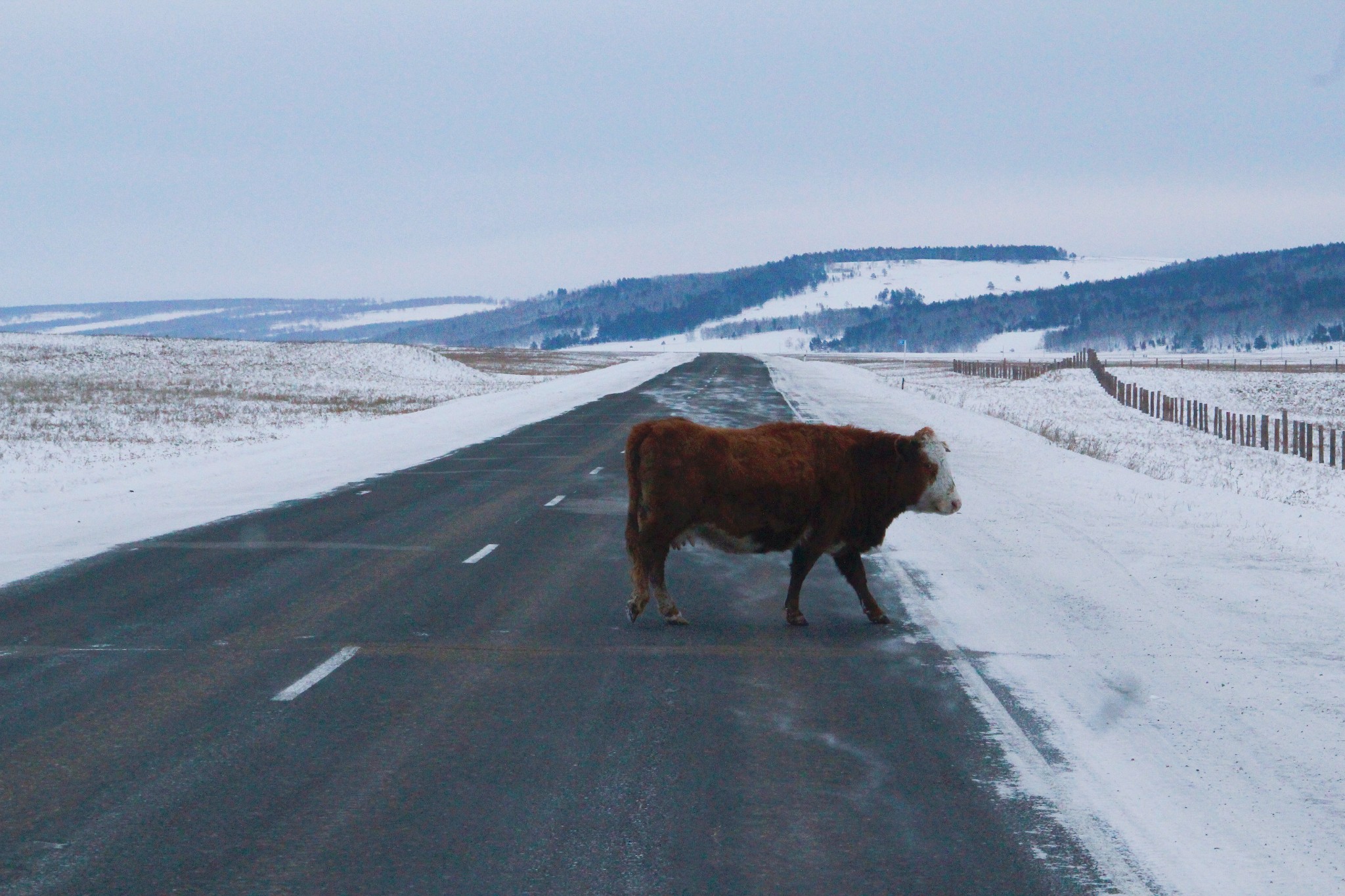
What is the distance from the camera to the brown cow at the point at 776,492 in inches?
375

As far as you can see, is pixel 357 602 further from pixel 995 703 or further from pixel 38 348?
pixel 38 348

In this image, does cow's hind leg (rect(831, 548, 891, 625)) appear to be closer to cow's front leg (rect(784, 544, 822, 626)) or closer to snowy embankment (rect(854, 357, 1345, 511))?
cow's front leg (rect(784, 544, 822, 626))

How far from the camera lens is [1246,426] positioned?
45.7m

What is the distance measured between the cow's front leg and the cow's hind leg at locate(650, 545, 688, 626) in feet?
2.62

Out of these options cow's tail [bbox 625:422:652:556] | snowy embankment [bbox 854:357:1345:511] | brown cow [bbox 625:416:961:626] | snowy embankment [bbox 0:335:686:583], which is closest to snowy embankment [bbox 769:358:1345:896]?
brown cow [bbox 625:416:961:626]

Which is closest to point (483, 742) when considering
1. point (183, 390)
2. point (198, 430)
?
point (198, 430)

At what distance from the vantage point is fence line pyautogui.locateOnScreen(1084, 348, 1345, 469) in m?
32.9

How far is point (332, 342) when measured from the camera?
10794 cm

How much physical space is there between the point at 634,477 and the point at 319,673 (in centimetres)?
275

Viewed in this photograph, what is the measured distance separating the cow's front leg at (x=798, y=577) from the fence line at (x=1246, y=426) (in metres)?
23.8

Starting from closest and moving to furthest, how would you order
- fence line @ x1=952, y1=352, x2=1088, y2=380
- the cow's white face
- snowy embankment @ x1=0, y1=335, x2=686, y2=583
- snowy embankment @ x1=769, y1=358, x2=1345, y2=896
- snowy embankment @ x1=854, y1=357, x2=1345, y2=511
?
snowy embankment @ x1=769, y1=358, x2=1345, y2=896 → the cow's white face → snowy embankment @ x1=0, y1=335, x2=686, y2=583 → snowy embankment @ x1=854, y1=357, x2=1345, y2=511 → fence line @ x1=952, y1=352, x2=1088, y2=380

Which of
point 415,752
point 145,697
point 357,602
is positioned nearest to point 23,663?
point 145,697

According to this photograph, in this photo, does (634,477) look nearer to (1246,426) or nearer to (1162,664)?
(1162,664)

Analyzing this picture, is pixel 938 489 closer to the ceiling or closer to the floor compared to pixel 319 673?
closer to the ceiling
